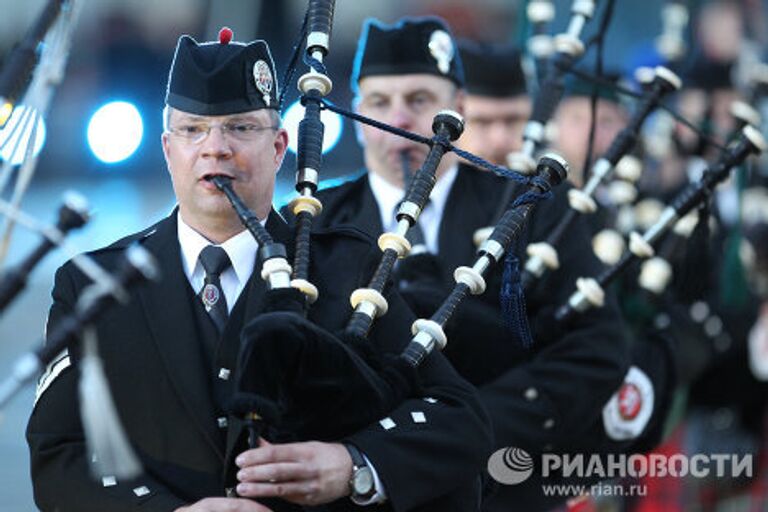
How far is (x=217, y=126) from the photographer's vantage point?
4.61 meters

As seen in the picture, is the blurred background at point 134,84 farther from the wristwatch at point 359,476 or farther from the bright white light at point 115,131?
the wristwatch at point 359,476

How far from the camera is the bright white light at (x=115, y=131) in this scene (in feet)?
33.8

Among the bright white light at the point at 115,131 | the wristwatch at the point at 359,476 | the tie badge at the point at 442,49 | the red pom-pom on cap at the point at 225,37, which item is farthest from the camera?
the bright white light at the point at 115,131

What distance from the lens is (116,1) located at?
14.0 meters

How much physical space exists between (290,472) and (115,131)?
636 cm

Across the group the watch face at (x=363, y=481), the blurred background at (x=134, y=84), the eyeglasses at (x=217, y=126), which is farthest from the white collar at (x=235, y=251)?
the blurred background at (x=134, y=84)

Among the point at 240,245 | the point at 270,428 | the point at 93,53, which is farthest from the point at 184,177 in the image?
the point at 93,53

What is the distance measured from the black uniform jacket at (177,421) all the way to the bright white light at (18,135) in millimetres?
441

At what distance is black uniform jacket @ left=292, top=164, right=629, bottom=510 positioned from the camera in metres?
6.15

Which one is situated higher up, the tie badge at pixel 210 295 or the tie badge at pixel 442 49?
the tie badge at pixel 442 49

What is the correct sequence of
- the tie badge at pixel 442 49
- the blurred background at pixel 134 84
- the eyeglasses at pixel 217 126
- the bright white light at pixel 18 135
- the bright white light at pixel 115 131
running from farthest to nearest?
the blurred background at pixel 134 84, the bright white light at pixel 115 131, the tie badge at pixel 442 49, the eyeglasses at pixel 217 126, the bright white light at pixel 18 135

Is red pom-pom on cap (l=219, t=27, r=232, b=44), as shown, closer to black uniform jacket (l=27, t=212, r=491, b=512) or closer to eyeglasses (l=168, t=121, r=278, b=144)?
eyeglasses (l=168, t=121, r=278, b=144)

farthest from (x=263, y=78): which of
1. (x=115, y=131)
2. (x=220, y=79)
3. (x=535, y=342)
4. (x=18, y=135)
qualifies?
(x=115, y=131)

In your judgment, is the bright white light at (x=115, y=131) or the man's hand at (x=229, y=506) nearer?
the man's hand at (x=229, y=506)
